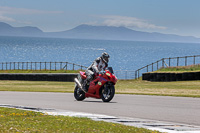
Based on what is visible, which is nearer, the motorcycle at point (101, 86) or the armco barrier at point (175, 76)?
the motorcycle at point (101, 86)

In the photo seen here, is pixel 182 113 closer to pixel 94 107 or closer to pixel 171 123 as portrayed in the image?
pixel 171 123

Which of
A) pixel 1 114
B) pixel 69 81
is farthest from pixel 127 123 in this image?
pixel 69 81

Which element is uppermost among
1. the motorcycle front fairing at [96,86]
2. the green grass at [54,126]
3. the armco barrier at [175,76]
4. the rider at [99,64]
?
the rider at [99,64]

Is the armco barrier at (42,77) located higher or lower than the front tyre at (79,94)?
lower

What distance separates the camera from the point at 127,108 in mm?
13195

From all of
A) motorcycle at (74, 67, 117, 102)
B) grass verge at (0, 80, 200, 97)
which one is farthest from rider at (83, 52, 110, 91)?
grass verge at (0, 80, 200, 97)

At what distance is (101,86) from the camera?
49.4 ft

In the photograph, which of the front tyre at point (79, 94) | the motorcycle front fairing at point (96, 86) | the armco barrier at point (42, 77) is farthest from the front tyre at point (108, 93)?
the armco barrier at point (42, 77)

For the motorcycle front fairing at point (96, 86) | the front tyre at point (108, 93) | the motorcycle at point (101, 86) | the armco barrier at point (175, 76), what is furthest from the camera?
the armco barrier at point (175, 76)

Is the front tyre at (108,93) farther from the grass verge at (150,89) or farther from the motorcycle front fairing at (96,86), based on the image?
the grass verge at (150,89)

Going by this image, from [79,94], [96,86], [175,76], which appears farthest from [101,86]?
[175,76]

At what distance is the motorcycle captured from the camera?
47.7 ft

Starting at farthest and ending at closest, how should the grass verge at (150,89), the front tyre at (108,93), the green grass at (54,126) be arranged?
the grass verge at (150,89) → the front tyre at (108,93) → the green grass at (54,126)

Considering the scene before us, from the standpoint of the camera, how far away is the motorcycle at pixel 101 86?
47.7 feet
